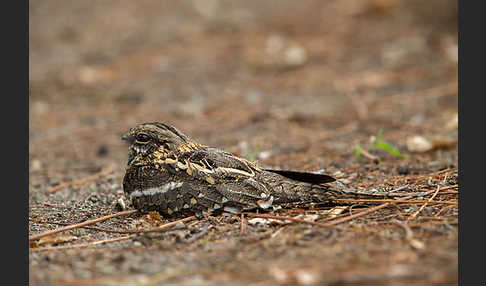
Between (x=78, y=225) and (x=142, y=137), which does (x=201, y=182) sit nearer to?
(x=142, y=137)

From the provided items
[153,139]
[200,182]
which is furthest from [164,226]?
[153,139]

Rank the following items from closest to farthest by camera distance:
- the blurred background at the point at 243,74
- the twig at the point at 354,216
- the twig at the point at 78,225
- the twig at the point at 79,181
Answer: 1. the twig at the point at 354,216
2. the twig at the point at 78,225
3. the twig at the point at 79,181
4. the blurred background at the point at 243,74

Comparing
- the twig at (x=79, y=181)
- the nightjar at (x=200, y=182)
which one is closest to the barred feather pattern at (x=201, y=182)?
the nightjar at (x=200, y=182)

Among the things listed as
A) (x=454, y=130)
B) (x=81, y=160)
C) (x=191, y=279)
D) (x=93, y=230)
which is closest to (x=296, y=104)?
(x=454, y=130)

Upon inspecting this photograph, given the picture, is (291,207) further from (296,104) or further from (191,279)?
(296,104)

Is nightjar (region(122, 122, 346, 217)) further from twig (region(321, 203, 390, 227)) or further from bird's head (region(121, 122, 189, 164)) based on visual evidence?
twig (region(321, 203, 390, 227))

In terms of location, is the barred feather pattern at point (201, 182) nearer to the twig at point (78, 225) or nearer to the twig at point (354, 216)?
the twig at point (78, 225)
